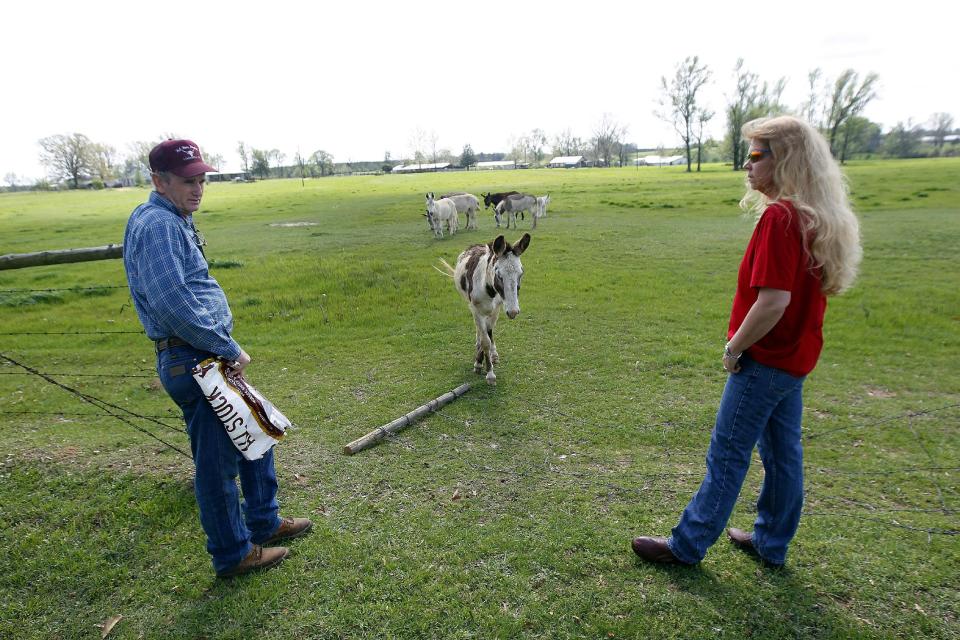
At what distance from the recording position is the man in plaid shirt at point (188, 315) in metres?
2.96

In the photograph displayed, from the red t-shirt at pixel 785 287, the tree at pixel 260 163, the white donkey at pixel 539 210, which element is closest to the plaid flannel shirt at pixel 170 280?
the red t-shirt at pixel 785 287

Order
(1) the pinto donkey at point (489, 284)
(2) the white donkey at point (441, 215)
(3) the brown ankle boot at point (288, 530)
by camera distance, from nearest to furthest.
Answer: (3) the brown ankle boot at point (288, 530)
(1) the pinto donkey at point (489, 284)
(2) the white donkey at point (441, 215)

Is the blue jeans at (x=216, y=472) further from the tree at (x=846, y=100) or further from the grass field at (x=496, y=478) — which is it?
the tree at (x=846, y=100)

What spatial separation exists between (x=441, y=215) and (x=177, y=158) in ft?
64.7

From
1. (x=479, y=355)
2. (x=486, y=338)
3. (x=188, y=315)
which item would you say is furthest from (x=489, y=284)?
(x=188, y=315)

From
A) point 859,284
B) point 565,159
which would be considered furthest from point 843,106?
point 859,284

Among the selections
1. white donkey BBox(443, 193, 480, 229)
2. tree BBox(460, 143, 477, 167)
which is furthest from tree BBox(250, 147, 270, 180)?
white donkey BBox(443, 193, 480, 229)

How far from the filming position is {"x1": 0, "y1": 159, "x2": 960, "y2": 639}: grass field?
3.33 m

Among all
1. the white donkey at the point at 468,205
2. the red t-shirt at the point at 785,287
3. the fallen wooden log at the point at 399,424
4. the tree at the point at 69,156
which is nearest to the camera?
the red t-shirt at the point at 785,287

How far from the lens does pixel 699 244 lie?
57.6ft

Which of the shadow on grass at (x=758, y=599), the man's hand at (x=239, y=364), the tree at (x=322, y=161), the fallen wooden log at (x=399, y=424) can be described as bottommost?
the shadow on grass at (x=758, y=599)

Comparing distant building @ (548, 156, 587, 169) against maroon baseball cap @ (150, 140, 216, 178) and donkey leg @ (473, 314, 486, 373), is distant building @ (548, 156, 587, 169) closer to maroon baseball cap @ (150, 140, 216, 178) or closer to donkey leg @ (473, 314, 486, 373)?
donkey leg @ (473, 314, 486, 373)

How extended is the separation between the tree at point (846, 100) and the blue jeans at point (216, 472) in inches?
3353

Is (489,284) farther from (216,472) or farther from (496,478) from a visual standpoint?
(216,472)
